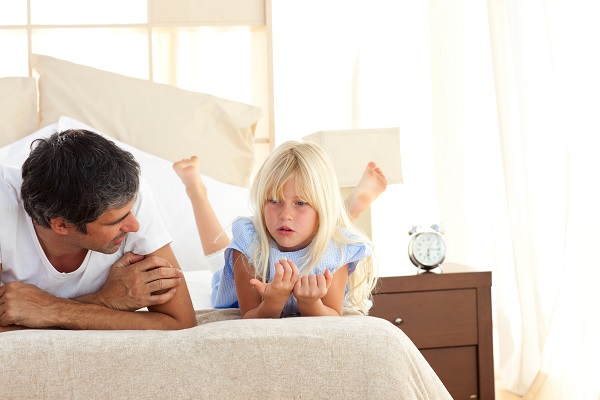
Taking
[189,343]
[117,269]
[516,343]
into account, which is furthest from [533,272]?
[189,343]

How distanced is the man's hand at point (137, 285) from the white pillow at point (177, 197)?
100 centimetres

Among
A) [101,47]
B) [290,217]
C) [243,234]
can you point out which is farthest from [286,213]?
[101,47]

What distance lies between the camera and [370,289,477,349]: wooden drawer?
104 inches

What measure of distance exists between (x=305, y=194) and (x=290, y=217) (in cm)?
7

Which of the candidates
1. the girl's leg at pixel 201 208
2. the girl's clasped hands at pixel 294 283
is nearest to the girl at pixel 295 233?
the girl's clasped hands at pixel 294 283

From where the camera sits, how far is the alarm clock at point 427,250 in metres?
2.78

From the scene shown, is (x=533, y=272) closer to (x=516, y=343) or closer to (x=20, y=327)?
(x=516, y=343)

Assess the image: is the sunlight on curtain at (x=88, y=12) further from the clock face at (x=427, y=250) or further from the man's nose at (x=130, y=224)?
the man's nose at (x=130, y=224)

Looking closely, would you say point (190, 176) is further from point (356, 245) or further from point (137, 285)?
point (137, 285)

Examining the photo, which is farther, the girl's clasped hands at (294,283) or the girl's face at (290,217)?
the girl's face at (290,217)

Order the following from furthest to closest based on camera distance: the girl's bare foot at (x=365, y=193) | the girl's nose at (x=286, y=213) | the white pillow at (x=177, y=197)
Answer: the white pillow at (x=177, y=197) < the girl's bare foot at (x=365, y=193) < the girl's nose at (x=286, y=213)

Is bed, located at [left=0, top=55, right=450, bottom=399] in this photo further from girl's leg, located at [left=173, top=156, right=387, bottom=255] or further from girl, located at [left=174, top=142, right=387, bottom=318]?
girl's leg, located at [left=173, top=156, right=387, bottom=255]

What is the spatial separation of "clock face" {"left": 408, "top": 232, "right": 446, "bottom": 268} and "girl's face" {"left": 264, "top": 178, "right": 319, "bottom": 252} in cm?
93

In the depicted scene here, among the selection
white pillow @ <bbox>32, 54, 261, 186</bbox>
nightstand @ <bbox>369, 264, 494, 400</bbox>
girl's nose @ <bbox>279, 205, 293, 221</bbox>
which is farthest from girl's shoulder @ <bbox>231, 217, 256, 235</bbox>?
white pillow @ <bbox>32, 54, 261, 186</bbox>
